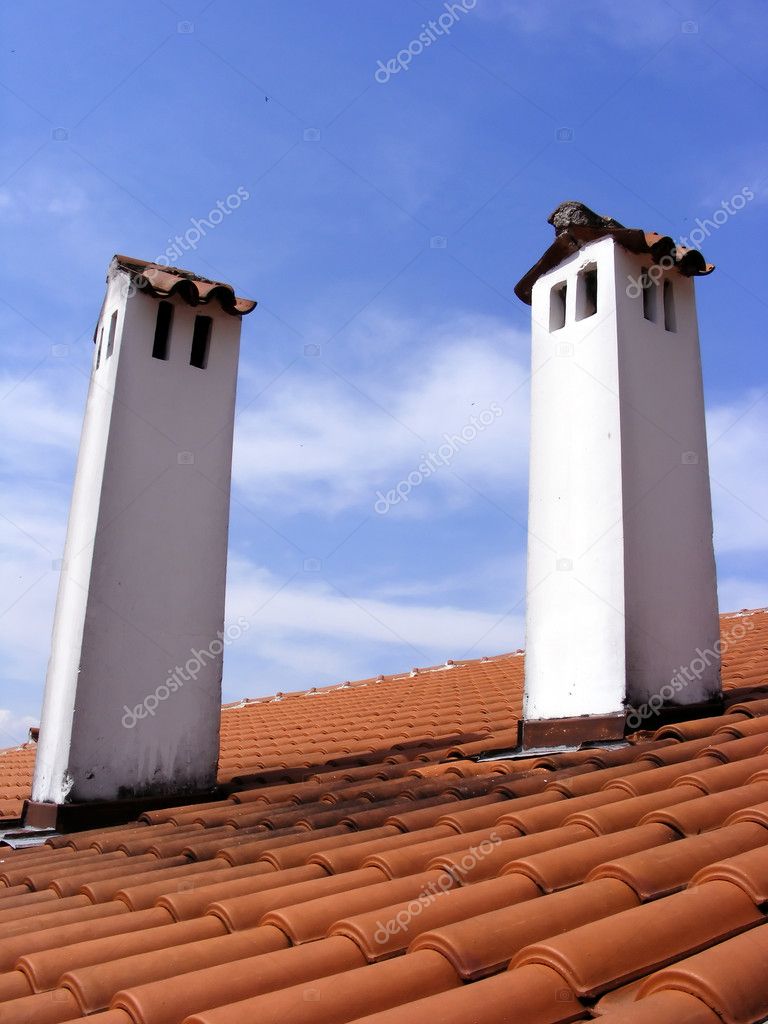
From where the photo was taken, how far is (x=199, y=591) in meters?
5.50

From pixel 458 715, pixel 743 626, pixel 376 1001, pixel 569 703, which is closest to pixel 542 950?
pixel 376 1001

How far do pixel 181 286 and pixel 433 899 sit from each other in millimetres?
4133

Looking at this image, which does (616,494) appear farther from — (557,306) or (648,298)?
(557,306)

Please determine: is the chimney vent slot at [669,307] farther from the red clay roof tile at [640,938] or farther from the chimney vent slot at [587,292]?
the red clay roof tile at [640,938]

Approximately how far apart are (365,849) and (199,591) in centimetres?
258

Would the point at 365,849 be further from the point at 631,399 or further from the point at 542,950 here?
the point at 631,399

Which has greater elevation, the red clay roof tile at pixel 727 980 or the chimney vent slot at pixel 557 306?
the chimney vent slot at pixel 557 306

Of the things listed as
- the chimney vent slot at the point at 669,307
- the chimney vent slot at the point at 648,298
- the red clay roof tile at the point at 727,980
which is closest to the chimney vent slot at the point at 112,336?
the chimney vent slot at the point at 648,298

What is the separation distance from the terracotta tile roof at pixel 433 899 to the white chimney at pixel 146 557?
0.48m

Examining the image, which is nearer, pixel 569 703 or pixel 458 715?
pixel 569 703

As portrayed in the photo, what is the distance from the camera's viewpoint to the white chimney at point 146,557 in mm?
5168

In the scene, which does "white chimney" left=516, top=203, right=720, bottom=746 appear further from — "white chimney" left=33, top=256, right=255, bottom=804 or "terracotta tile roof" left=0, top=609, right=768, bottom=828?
"white chimney" left=33, top=256, right=255, bottom=804

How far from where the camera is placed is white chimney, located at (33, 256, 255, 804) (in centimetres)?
517

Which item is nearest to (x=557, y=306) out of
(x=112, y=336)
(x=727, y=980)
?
(x=112, y=336)
